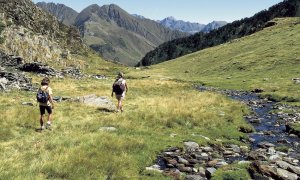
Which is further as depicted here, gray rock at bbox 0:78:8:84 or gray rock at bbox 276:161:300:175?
gray rock at bbox 0:78:8:84

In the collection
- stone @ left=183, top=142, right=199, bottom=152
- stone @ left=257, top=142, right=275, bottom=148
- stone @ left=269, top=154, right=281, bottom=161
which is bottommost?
stone @ left=257, top=142, right=275, bottom=148

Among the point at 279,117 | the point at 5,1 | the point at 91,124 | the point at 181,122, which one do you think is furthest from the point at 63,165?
the point at 5,1

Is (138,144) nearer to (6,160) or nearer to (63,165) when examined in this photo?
(63,165)

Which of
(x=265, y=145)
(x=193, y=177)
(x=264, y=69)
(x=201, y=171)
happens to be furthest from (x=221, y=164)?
(x=264, y=69)

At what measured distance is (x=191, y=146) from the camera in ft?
63.6

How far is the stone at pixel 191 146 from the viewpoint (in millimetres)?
19028

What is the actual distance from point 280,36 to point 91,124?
359 ft

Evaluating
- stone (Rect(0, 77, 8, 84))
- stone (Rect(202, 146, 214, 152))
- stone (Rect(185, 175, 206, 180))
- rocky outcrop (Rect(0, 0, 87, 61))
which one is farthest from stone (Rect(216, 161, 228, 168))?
rocky outcrop (Rect(0, 0, 87, 61))

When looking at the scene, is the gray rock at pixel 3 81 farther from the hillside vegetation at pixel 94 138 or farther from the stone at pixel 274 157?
the stone at pixel 274 157

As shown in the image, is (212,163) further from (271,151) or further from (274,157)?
(271,151)

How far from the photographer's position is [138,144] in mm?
18016

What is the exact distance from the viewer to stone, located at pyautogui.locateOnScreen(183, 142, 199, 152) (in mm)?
19028

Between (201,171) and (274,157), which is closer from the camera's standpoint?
(201,171)

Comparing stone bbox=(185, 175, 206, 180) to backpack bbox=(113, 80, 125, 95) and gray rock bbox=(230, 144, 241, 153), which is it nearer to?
gray rock bbox=(230, 144, 241, 153)
